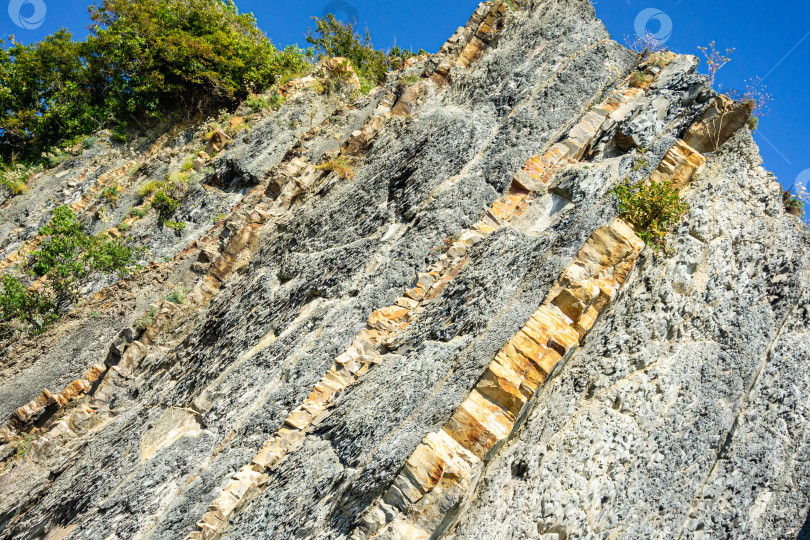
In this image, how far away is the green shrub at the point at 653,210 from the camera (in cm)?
561

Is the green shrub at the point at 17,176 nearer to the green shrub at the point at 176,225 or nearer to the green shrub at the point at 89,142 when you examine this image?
the green shrub at the point at 89,142

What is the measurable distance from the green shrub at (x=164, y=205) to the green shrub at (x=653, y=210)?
1130cm

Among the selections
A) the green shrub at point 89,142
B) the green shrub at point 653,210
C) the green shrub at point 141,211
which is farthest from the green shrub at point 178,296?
the green shrub at point 89,142

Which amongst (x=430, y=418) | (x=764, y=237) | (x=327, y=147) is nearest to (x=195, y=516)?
(x=430, y=418)

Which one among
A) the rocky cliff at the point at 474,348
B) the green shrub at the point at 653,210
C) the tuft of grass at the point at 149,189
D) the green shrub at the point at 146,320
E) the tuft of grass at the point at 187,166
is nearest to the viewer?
the rocky cliff at the point at 474,348

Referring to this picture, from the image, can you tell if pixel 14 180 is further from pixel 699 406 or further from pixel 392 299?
pixel 699 406

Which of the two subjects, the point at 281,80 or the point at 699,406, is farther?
the point at 281,80

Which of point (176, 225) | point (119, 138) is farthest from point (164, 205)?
point (119, 138)

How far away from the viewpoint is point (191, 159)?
14859 millimetres

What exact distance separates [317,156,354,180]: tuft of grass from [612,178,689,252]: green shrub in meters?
5.77

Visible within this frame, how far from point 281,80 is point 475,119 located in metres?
9.76

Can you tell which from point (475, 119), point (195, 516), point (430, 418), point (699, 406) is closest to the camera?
point (430, 418)

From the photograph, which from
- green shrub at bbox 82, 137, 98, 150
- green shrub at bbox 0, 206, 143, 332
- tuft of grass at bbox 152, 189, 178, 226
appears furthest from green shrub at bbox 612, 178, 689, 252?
green shrub at bbox 82, 137, 98, 150

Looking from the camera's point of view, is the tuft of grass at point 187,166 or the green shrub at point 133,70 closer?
the tuft of grass at point 187,166
